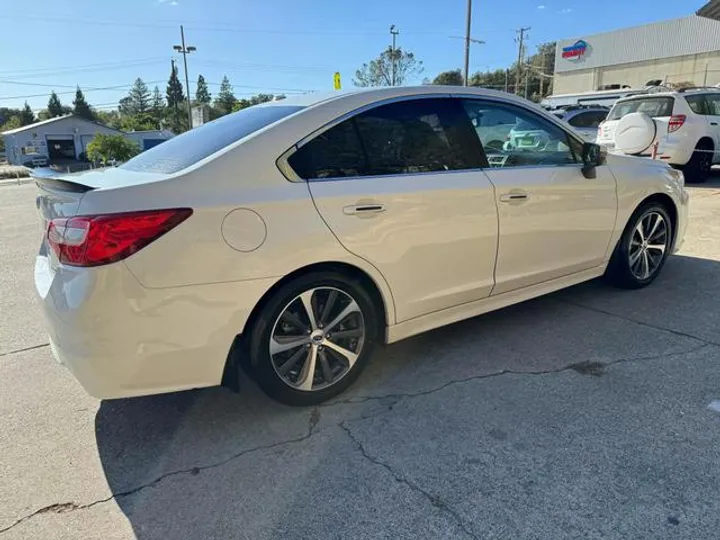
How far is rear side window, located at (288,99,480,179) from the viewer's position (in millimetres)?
2713

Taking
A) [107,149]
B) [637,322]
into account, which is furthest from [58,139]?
[637,322]

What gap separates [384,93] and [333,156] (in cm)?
57

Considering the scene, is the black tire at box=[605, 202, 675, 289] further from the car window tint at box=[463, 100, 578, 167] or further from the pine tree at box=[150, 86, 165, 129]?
the pine tree at box=[150, 86, 165, 129]

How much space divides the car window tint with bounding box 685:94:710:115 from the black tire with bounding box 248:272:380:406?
10.5 m

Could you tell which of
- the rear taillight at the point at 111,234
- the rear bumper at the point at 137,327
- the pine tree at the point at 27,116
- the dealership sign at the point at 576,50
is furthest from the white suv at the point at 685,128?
the pine tree at the point at 27,116

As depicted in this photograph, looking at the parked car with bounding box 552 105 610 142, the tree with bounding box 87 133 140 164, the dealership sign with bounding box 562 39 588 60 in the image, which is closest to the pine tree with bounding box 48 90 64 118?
the tree with bounding box 87 133 140 164

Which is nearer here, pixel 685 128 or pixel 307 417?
pixel 307 417

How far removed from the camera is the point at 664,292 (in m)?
4.52

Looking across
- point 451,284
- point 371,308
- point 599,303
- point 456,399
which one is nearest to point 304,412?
point 371,308

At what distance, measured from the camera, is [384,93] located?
300 centimetres

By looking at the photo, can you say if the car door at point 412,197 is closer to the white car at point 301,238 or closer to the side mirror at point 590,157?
the white car at point 301,238

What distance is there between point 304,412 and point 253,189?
1239 mm

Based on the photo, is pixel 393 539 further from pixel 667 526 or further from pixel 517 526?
pixel 667 526

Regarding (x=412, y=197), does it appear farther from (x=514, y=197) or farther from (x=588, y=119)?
(x=588, y=119)
